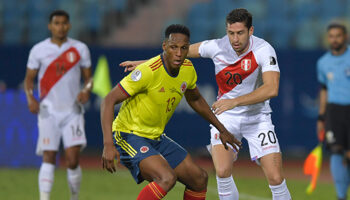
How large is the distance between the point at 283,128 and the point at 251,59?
8435 millimetres

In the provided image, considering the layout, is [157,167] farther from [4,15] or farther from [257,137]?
[4,15]

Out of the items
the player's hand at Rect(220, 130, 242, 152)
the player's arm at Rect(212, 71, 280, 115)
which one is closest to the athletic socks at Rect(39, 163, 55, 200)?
the player's hand at Rect(220, 130, 242, 152)

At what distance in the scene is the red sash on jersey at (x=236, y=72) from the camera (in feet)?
23.4

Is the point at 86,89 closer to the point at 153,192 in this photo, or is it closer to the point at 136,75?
the point at 136,75

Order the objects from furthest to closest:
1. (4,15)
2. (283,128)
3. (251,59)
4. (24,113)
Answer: (4,15)
(283,128)
(24,113)
(251,59)

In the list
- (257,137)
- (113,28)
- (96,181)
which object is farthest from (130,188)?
(113,28)

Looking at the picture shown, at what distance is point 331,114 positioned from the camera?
9977 mm

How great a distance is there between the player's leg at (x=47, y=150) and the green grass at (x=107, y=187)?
4.16 feet

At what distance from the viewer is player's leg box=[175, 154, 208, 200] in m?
6.63

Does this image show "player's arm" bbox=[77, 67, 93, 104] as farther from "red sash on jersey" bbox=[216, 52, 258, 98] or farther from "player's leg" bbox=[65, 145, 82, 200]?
"red sash on jersey" bbox=[216, 52, 258, 98]

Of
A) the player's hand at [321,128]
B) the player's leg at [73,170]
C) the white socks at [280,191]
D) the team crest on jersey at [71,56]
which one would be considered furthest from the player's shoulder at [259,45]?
the player's hand at [321,128]

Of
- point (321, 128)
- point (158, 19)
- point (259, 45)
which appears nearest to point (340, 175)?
point (321, 128)

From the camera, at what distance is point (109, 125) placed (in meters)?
6.10

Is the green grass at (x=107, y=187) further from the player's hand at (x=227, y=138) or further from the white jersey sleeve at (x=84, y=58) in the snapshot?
the player's hand at (x=227, y=138)
